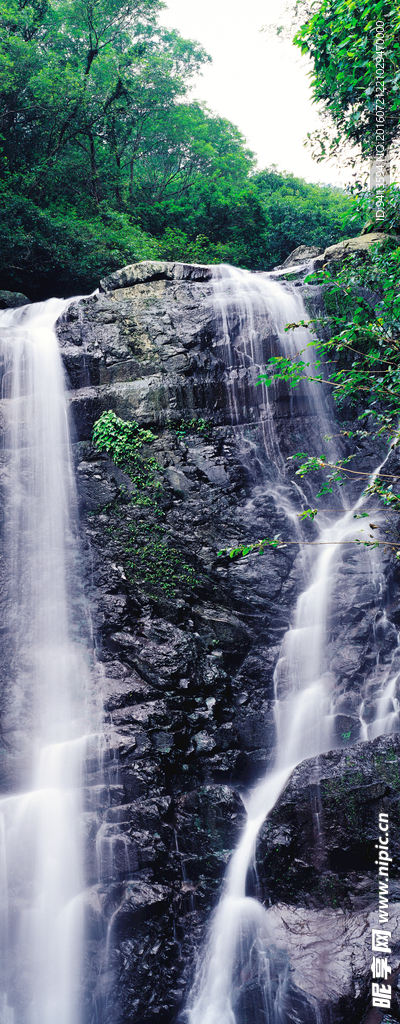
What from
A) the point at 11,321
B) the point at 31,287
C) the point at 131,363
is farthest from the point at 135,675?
the point at 31,287

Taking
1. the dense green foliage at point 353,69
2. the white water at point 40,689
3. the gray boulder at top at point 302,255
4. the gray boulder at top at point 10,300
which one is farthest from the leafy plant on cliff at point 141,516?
the gray boulder at top at point 302,255

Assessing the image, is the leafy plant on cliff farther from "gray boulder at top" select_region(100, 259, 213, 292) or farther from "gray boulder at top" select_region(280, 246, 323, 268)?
"gray boulder at top" select_region(280, 246, 323, 268)

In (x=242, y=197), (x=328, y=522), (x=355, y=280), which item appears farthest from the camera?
(x=242, y=197)

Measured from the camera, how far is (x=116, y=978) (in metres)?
4.98

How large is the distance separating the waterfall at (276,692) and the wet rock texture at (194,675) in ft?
0.37

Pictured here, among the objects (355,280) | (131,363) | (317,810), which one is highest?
(131,363)

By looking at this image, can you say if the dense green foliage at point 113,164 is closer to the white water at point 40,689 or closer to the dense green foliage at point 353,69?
the dense green foliage at point 353,69

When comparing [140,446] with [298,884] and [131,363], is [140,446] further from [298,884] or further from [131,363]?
[298,884]

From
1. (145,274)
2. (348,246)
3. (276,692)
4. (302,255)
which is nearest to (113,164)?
(302,255)

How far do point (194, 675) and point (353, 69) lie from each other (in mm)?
8510

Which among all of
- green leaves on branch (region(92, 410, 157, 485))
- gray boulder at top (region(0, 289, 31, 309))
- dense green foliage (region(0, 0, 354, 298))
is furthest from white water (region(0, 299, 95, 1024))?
dense green foliage (region(0, 0, 354, 298))

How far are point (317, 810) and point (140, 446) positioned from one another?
5653 millimetres

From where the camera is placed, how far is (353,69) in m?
7.45

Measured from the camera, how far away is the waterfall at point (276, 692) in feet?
15.9
